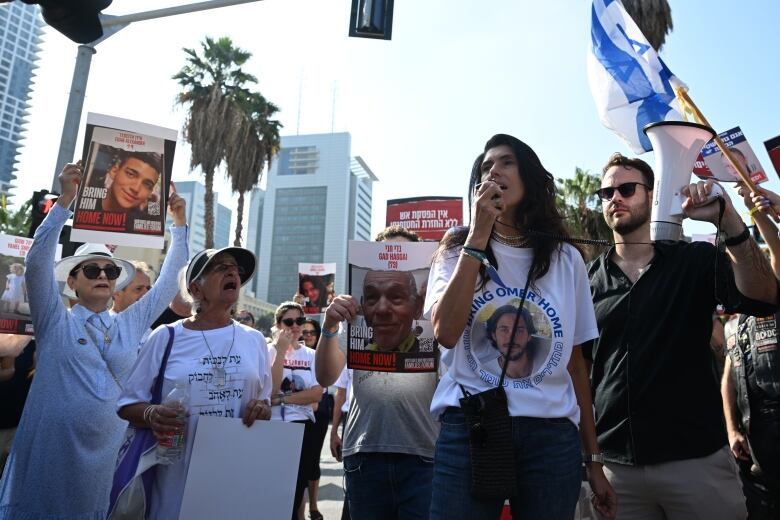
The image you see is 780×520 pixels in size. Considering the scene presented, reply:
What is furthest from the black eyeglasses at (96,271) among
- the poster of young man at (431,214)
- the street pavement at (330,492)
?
the poster of young man at (431,214)

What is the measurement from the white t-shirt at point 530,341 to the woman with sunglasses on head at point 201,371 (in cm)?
130

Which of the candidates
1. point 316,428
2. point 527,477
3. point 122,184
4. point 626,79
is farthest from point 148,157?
point 316,428

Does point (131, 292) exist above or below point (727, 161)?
below

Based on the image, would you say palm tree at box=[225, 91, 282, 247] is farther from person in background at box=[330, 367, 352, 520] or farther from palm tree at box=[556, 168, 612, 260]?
person in background at box=[330, 367, 352, 520]

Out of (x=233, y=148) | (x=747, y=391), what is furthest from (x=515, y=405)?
(x=233, y=148)

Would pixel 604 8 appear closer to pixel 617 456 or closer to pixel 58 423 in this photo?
pixel 617 456

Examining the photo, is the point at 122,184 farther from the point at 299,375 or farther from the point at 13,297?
the point at 299,375

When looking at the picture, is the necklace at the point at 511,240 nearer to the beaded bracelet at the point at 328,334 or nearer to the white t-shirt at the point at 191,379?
the beaded bracelet at the point at 328,334

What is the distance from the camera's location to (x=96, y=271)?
398 cm

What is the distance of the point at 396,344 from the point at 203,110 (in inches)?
868

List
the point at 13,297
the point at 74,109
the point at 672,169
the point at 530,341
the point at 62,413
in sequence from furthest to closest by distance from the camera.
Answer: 1. the point at 74,109
2. the point at 13,297
3. the point at 62,413
4. the point at 672,169
5. the point at 530,341

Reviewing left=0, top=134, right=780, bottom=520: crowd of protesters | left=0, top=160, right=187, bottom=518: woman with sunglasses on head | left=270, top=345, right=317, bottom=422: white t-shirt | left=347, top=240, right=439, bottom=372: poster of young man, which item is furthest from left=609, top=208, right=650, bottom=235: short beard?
left=270, top=345, right=317, bottom=422: white t-shirt

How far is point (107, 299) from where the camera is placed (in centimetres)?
397

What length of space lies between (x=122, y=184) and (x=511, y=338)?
3.60 metres
